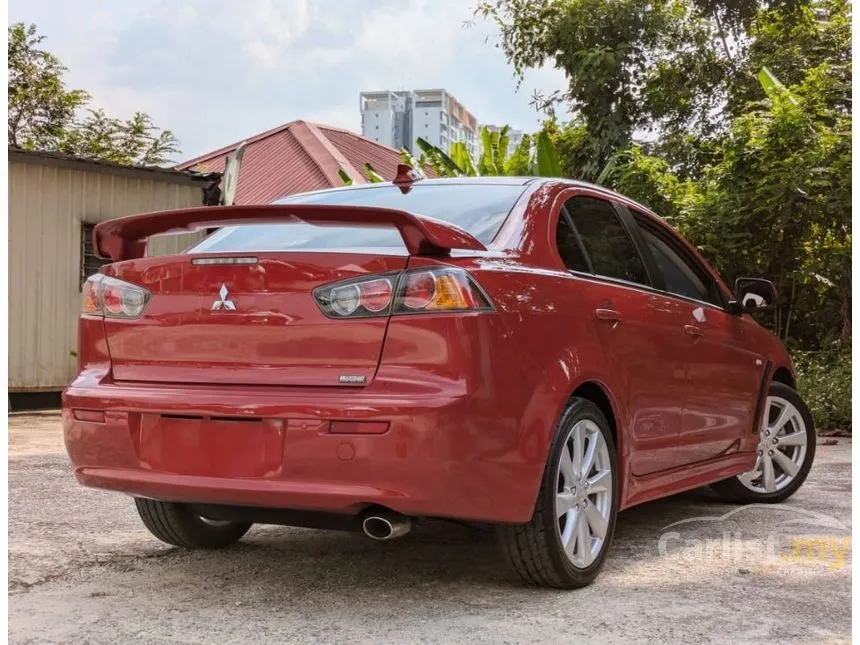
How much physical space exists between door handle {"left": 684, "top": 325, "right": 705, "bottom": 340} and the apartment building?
13272cm

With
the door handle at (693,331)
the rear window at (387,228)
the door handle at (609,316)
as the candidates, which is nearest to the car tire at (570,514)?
the door handle at (609,316)

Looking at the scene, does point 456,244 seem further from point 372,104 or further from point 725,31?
point 372,104

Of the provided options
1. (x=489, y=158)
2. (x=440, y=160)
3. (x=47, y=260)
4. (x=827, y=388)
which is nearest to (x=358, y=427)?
(x=827, y=388)

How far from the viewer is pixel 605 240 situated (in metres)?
4.48

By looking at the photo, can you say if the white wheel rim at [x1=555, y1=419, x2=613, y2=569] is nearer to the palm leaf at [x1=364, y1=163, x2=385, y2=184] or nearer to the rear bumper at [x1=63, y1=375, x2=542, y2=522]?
the rear bumper at [x1=63, y1=375, x2=542, y2=522]

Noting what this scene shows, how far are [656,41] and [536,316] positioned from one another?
68.6 ft

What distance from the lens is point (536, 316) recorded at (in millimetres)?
3609

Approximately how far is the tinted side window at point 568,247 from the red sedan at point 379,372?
11mm

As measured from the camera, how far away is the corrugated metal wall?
12344 mm

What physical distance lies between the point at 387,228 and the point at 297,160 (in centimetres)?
2942

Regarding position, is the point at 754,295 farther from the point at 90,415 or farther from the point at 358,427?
the point at 90,415

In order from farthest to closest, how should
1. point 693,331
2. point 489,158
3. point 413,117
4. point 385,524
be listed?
point 413,117 < point 489,158 < point 693,331 < point 385,524

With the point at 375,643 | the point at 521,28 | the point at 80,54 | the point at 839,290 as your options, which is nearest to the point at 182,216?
the point at 375,643

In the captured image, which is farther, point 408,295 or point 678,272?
point 678,272
